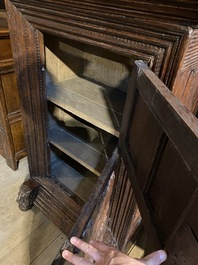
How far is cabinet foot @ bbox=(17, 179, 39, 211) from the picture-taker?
123cm

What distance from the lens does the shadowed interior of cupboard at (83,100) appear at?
97 cm

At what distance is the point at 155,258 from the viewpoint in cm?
39

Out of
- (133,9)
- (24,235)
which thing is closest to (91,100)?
(133,9)

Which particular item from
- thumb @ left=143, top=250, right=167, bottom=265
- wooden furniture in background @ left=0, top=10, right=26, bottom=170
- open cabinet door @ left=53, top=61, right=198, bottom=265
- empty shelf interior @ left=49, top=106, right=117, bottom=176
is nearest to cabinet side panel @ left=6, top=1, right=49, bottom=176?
empty shelf interior @ left=49, top=106, right=117, bottom=176

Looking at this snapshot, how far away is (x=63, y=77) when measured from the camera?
1.17m

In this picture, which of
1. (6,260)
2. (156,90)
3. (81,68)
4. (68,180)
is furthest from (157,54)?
(6,260)

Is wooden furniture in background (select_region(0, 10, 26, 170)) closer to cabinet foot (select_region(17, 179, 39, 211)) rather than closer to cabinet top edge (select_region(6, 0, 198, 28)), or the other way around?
cabinet foot (select_region(17, 179, 39, 211))

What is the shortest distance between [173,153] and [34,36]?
743 mm

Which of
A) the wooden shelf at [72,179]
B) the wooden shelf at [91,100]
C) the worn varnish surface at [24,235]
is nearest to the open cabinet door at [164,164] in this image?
the wooden shelf at [91,100]

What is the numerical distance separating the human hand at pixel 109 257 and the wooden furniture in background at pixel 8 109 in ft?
3.40

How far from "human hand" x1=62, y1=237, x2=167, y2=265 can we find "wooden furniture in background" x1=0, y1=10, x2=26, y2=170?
1038 millimetres

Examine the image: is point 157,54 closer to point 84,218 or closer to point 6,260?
point 84,218

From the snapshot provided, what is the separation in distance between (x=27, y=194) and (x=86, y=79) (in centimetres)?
78

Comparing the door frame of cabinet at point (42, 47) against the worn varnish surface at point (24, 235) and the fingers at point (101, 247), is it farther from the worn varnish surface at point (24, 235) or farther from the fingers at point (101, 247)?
the fingers at point (101, 247)
